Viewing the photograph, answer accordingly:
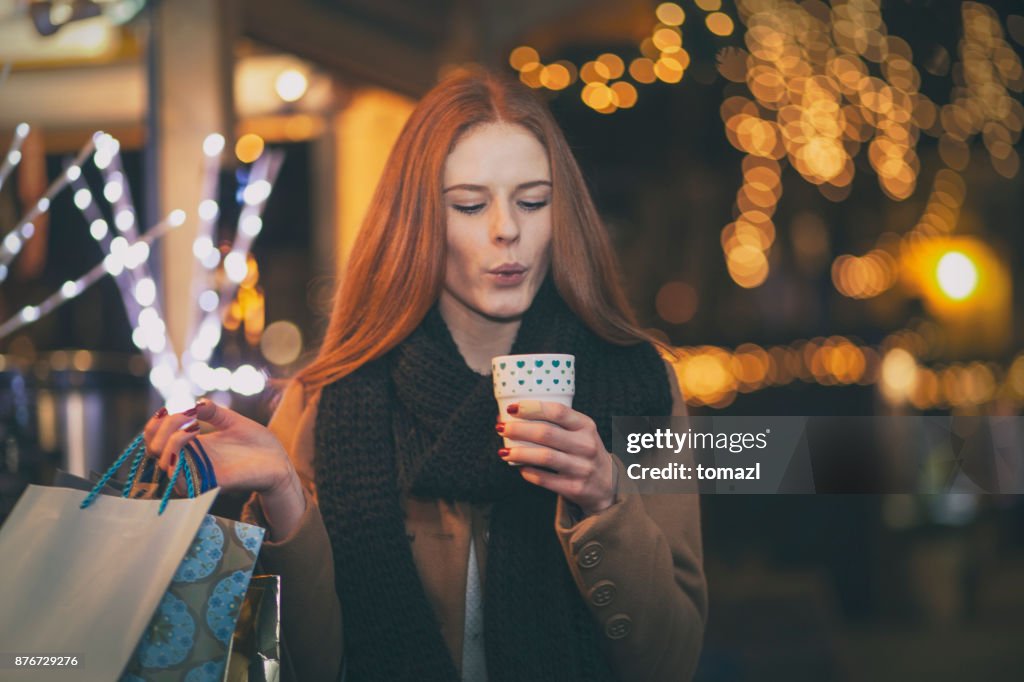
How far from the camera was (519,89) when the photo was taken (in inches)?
71.7

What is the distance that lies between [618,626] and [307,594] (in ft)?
1.40

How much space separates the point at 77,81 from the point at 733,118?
15.1ft

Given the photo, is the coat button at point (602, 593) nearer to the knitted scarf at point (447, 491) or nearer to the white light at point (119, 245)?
the knitted scarf at point (447, 491)

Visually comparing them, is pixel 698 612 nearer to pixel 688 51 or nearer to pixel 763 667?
pixel 763 667

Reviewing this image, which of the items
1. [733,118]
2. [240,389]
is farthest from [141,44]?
[733,118]

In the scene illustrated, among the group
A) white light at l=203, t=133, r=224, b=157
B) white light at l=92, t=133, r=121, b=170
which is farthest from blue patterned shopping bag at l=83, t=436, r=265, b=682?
white light at l=203, t=133, r=224, b=157

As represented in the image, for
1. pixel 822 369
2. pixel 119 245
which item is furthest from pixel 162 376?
pixel 822 369

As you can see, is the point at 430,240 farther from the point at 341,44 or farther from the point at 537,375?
the point at 341,44

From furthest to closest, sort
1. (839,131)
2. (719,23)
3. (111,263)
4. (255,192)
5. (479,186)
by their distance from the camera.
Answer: (839,131), (719,23), (255,192), (111,263), (479,186)

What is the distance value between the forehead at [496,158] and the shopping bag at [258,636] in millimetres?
628

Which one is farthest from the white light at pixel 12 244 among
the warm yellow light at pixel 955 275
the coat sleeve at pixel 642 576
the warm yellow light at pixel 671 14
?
the warm yellow light at pixel 955 275

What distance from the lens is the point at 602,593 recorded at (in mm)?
1619

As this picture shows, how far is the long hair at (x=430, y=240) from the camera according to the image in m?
1.76

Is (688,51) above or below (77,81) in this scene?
above
